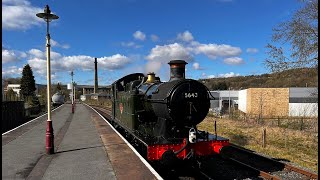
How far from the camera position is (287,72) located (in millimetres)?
18734

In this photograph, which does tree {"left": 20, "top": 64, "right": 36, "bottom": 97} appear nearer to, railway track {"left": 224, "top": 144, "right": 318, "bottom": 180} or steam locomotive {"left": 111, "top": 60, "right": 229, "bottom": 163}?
railway track {"left": 224, "top": 144, "right": 318, "bottom": 180}

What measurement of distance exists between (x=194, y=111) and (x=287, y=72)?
1113 centimetres

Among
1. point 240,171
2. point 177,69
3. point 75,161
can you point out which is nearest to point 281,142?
point 240,171

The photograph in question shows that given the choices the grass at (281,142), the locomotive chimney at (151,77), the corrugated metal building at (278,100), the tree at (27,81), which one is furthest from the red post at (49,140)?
the tree at (27,81)

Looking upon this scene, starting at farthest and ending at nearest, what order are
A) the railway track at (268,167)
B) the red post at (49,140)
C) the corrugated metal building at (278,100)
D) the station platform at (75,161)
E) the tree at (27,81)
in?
the tree at (27,81) → the corrugated metal building at (278,100) → the red post at (49,140) → the railway track at (268,167) → the station platform at (75,161)

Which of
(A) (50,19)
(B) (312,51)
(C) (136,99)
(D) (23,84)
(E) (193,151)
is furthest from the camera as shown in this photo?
(D) (23,84)

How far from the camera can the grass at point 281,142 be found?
13.3 meters

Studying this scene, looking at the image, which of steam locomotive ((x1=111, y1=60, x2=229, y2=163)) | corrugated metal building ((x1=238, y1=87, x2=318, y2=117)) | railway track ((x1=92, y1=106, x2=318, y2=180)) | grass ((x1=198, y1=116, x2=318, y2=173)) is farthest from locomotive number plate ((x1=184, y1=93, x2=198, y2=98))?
corrugated metal building ((x1=238, y1=87, x2=318, y2=117))

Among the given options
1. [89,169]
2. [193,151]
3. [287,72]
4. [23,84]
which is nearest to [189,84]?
[193,151]

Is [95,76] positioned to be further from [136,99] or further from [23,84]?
[136,99]

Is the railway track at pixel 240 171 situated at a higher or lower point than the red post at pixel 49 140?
lower

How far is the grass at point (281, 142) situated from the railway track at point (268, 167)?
1088 millimetres

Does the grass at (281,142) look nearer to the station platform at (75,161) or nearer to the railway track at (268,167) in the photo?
the railway track at (268,167)

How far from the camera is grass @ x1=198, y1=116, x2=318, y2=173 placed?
13336 mm
